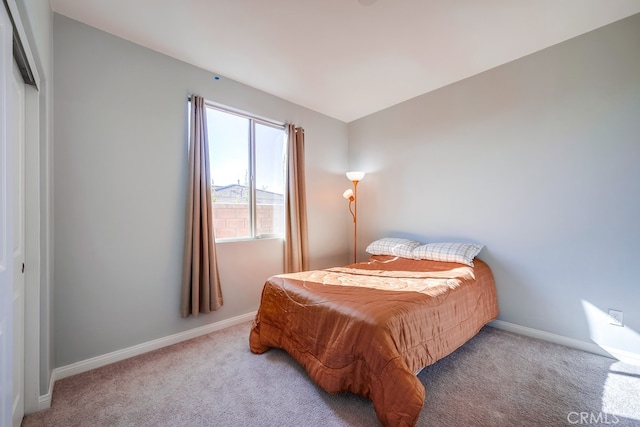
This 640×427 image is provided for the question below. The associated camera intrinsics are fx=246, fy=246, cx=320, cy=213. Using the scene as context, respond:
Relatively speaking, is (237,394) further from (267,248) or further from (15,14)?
(15,14)

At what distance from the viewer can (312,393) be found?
1614 millimetres

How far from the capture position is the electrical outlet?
195cm

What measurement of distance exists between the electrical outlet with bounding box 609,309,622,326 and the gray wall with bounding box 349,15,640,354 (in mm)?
38

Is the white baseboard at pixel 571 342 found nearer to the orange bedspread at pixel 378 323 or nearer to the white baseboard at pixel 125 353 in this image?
the orange bedspread at pixel 378 323

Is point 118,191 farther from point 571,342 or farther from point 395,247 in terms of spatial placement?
point 571,342

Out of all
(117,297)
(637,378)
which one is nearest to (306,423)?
(117,297)

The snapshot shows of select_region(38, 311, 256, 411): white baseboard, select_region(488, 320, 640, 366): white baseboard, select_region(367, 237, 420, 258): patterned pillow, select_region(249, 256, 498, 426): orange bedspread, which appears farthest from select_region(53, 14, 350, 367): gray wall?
select_region(488, 320, 640, 366): white baseboard

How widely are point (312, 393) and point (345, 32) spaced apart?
2.72 meters

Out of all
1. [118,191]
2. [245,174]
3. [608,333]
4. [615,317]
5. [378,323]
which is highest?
[245,174]

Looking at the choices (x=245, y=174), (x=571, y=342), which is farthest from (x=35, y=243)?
(x=571, y=342)

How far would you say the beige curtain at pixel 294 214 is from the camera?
3.09 metres

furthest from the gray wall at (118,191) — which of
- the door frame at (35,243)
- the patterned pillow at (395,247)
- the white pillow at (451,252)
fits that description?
the white pillow at (451,252)

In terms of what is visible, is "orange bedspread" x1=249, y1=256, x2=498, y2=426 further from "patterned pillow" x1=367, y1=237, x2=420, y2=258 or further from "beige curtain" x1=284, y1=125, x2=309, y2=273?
"beige curtain" x1=284, y1=125, x2=309, y2=273

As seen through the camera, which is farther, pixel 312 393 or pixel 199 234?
pixel 199 234
